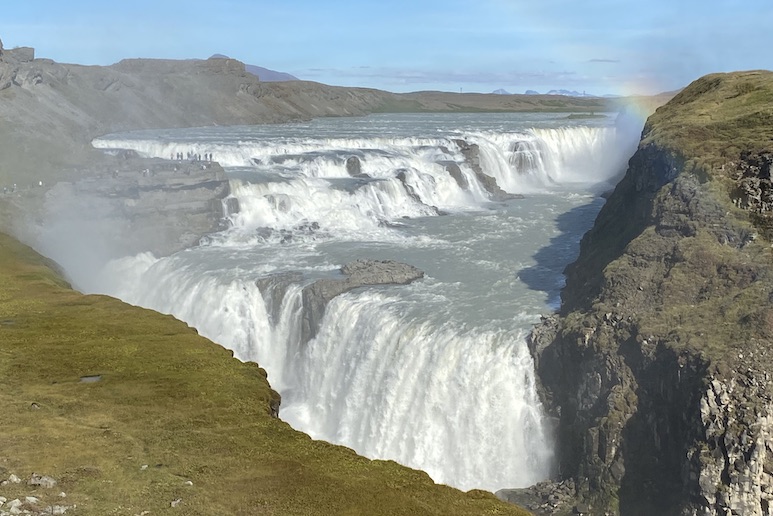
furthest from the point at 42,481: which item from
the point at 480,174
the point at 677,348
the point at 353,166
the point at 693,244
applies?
the point at 480,174

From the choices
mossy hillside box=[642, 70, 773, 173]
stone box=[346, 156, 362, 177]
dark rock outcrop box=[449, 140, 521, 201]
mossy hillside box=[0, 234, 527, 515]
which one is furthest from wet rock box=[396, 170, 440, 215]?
mossy hillside box=[0, 234, 527, 515]

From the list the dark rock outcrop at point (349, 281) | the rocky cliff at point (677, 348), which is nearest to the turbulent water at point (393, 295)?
the dark rock outcrop at point (349, 281)

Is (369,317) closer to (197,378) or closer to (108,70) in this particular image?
(197,378)

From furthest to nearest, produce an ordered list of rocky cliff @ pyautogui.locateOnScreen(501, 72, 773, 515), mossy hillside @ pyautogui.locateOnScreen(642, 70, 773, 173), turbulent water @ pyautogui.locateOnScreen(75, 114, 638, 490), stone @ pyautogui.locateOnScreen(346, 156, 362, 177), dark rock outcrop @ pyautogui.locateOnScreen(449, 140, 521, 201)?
dark rock outcrop @ pyautogui.locateOnScreen(449, 140, 521, 201) → stone @ pyautogui.locateOnScreen(346, 156, 362, 177) → mossy hillside @ pyautogui.locateOnScreen(642, 70, 773, 173) → turbulent water @ pyautogui.locateOnScreen(75, 114, 638, 490) → rocky cliff @ pyautogui.locateOnScreen(501, 72, 773, 515)

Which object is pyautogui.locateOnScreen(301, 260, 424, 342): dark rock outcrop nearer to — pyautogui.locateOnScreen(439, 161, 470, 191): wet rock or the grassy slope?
the grassy slope

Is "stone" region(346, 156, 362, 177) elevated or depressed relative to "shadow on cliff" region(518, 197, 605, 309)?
elevated

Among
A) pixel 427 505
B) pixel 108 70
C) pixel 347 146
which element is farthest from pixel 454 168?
pixel 108 70
